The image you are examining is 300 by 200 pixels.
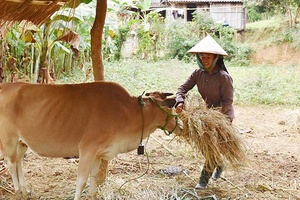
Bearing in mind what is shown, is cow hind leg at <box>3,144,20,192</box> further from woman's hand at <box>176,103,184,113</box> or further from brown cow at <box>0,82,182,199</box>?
woman's hand at <box>176,103,184,113</box>

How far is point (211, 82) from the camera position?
426cm

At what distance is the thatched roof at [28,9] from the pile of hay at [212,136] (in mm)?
1761

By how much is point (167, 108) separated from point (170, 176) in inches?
56.2

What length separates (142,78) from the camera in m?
12.1

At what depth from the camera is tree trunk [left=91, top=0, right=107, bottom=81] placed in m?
4.22

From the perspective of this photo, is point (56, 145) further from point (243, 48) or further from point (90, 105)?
point (243, 48)

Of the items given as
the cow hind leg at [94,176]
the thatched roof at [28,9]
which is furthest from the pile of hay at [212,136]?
the thatched roof at [28,9]

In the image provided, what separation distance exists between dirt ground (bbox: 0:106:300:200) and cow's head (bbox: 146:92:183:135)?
386mm

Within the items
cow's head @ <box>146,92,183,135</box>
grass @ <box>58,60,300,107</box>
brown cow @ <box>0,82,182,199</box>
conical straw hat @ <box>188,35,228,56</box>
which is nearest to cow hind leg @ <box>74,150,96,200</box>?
brown cow @ <box>0,82,182,199</box>

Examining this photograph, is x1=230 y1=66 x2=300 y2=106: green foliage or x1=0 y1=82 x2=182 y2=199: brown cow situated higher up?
x1=0 y1=82 x2=182 y2=199: brown cow

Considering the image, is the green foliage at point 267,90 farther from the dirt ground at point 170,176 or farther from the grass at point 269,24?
the grass at point 269,24

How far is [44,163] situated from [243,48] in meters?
13.5

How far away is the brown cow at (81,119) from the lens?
145 inches

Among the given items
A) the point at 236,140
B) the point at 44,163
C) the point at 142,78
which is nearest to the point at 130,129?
the point at 236,140
